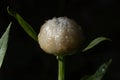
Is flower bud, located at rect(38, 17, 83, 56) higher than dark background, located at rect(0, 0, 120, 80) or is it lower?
lower

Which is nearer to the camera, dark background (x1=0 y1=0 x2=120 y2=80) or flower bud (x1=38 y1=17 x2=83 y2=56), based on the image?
flower bud (x1=38 y1=17 x2=83 y2=56)

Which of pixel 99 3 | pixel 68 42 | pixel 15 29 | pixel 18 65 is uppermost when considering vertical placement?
pixel 99 3

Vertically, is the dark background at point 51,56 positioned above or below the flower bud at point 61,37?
above

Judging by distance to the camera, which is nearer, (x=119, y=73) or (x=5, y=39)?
(x=5, y=39)

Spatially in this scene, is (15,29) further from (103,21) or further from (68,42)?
(68,42)

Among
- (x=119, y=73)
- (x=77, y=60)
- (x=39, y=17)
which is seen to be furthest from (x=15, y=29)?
(x=119, y=73)
